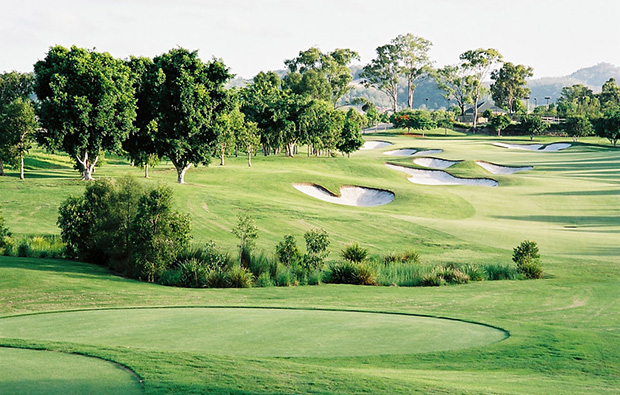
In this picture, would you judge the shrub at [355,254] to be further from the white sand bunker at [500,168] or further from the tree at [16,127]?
the white sand bunker at [500,168]

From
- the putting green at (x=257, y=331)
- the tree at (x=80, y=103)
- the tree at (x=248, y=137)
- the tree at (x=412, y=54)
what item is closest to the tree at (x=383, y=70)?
the tree at (x=412, y=54)

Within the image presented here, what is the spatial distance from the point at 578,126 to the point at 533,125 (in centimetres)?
876

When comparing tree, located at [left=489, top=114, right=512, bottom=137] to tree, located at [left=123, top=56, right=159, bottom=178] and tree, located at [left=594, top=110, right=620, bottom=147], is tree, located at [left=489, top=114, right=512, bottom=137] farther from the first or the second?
tree, located at [left=123, top=56, right=159, bottom=178]

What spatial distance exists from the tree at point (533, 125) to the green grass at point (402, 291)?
6726 cm

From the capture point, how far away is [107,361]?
7.62 metres

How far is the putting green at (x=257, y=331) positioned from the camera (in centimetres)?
931

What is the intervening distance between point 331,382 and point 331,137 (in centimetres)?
7042

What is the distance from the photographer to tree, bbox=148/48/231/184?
41.0m

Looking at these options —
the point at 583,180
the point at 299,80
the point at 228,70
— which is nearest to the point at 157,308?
the point at 228,70

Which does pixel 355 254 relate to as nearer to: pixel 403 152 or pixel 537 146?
pixel 403 152

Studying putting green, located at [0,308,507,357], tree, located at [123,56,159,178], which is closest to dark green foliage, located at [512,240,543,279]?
putting green, located at [0,308,507,357]

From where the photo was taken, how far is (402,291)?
62.8 ft

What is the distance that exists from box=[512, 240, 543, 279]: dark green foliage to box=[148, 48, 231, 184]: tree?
24343mm

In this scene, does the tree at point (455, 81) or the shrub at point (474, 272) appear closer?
the shrub at point (474, 272)
